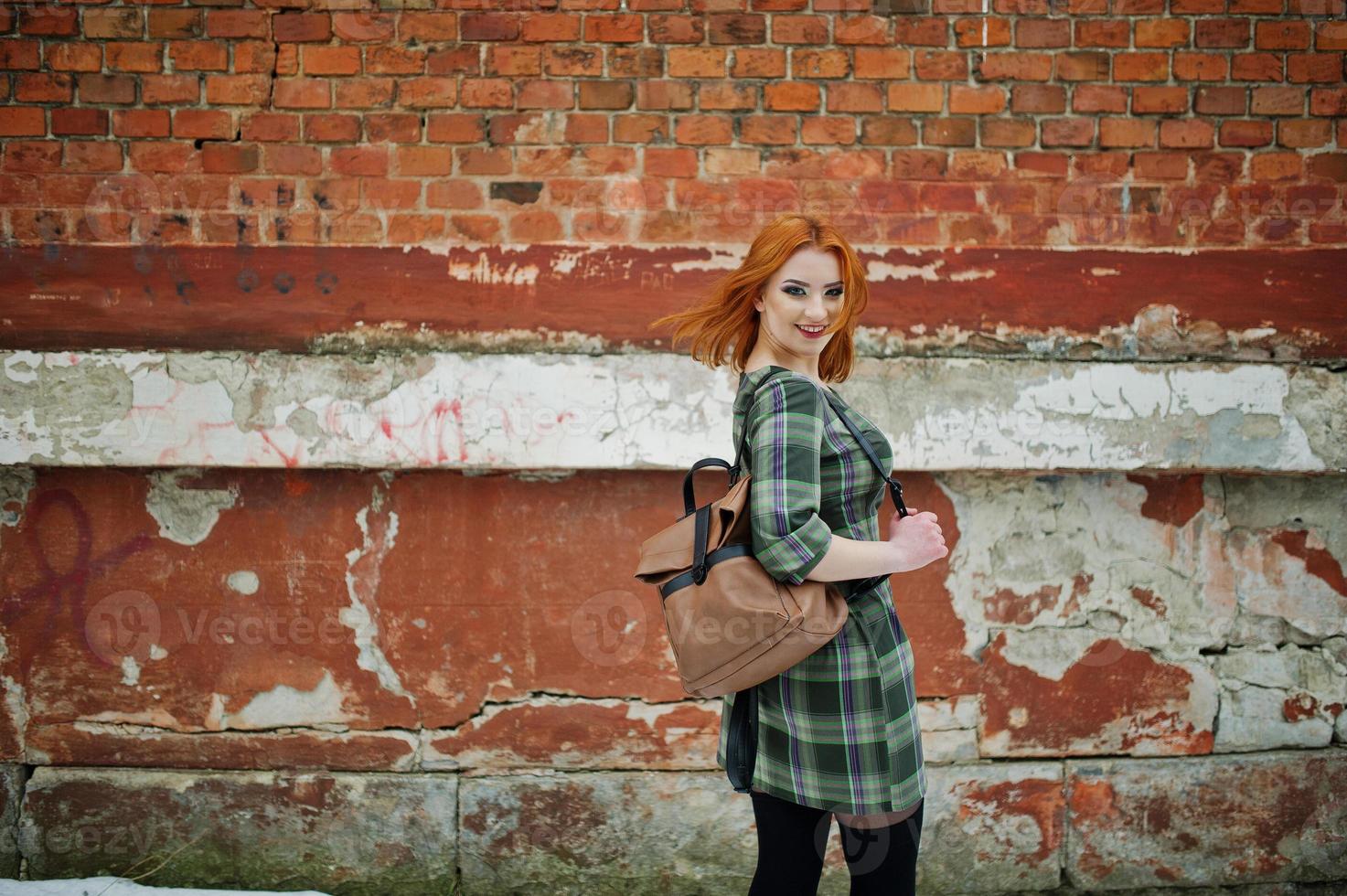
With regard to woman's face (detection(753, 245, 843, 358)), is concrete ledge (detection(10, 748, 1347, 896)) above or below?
below

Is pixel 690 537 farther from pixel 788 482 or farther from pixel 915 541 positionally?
pixel 915 541

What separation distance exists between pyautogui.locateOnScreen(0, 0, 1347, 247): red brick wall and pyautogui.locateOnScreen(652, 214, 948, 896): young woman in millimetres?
1077

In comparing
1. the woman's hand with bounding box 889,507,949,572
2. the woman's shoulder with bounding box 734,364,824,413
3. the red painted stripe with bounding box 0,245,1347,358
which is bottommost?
the woman's hand with bounding box 889,507,949,572

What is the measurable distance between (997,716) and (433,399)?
204cm

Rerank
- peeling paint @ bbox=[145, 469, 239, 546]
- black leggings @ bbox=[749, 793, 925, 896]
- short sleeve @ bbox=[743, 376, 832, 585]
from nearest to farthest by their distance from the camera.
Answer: short sleeve @ bbox=[743, 376, 832, 585]
black leggings @ bbox=[749, 793, 925, 896]
peeling paint @ bbox=[145, 469, 239, 546]

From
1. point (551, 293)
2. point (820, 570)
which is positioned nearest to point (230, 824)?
point (551, 293)

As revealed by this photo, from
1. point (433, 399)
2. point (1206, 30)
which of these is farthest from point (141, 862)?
point (1206, 30)

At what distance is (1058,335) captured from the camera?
2814mm

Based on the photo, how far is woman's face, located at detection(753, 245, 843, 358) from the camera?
5.84 ft

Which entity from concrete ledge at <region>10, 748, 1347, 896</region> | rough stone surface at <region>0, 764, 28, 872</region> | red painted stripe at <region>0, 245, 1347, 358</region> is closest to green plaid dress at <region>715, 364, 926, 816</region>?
red painted stripe at <region>0, 245, 1347, 358</region>

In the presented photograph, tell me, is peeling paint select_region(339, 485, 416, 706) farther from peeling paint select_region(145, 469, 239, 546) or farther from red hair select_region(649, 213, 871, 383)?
red hair select_region(649, 213, 871, 383)

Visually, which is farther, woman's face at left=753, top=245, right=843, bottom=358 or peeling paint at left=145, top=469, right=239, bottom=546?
peeling paint at left=145, top=469, right=239, bottom=546

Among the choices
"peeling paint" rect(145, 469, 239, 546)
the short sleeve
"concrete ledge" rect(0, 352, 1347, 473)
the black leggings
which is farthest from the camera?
"peeling paint" rect(145, 469, 239, 546)

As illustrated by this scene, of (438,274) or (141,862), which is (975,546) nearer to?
(438,274)
